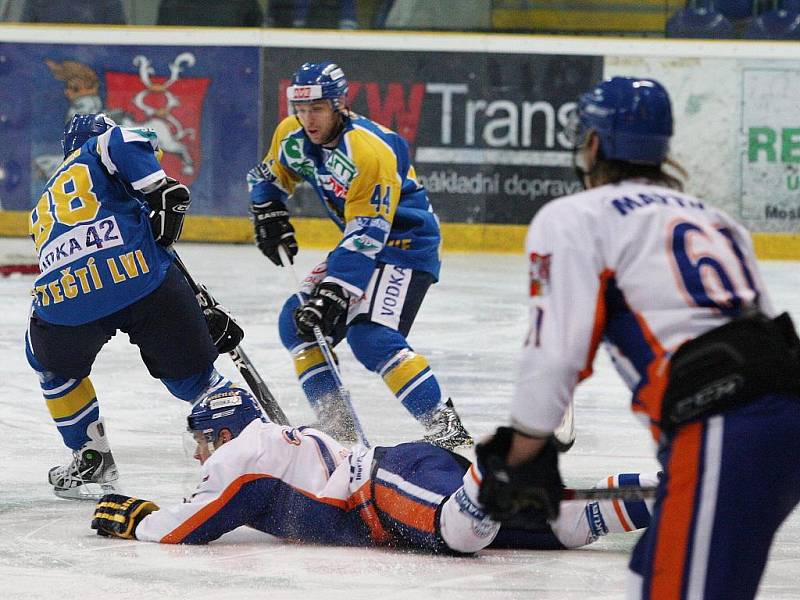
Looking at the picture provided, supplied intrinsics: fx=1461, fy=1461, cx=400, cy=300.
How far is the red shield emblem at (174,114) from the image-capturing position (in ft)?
35.4

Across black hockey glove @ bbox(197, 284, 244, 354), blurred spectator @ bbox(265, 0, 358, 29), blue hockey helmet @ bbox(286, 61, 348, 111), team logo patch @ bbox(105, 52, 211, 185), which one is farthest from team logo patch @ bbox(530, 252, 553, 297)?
blurred spectator @ bbox(265, 0, 358, 29)

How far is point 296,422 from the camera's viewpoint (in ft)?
16.1

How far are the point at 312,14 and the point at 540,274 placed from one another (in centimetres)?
934

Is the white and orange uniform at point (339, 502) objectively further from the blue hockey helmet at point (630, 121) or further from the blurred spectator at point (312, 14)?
the blurred spectator at point (312, 14)

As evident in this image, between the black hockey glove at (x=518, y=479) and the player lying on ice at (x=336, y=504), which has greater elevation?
the black hockey glove at (x=518, y=479)

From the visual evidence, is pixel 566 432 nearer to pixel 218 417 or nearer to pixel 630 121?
pixel 218 417

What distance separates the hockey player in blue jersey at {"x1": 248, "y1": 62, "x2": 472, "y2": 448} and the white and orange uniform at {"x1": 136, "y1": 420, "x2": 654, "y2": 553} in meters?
1.18

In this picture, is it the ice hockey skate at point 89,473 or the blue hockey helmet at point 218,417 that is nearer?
A: the blue hockey helmet at point 218,417

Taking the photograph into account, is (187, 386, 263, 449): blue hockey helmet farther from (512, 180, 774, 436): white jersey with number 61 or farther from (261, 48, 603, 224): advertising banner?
(261, 48, 603, 224): advertising banner

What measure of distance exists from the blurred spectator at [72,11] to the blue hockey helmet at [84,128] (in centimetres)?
736

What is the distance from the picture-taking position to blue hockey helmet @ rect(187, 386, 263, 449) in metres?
3.32

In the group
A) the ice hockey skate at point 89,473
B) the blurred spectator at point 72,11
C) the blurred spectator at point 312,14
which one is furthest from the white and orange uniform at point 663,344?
the blurred spectator at point 72,11

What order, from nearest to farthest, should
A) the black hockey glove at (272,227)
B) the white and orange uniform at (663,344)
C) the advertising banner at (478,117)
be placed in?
the white and orange uniform at (663,344) → the black hockey glove at (272,227) → the advertising banner at (478,117)

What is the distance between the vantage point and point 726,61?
34.1ft
